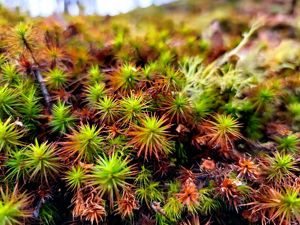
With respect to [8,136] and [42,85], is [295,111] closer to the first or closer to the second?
[42,85]

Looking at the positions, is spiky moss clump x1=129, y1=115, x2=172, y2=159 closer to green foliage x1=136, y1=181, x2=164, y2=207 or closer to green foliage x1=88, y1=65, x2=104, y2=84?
green foliage x1=136, y1=181, x2=164, y2=207

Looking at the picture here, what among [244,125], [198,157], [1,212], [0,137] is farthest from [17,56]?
[244,125]

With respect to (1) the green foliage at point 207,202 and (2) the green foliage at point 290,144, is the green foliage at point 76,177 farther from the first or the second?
(2) the green foliage at point 290,144

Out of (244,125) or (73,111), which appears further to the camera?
(244,125)

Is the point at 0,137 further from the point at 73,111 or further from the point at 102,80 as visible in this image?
the point at 102,80

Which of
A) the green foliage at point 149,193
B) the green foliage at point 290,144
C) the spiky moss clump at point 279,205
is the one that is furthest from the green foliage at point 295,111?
the green foliage at point 149,193

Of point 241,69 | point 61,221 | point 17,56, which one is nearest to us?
point 61,221

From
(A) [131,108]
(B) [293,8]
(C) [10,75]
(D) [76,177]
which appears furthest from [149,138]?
(B) [293,8]

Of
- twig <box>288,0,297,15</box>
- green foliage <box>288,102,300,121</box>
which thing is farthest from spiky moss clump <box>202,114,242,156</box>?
twig <box>288,0,297,15</box>
